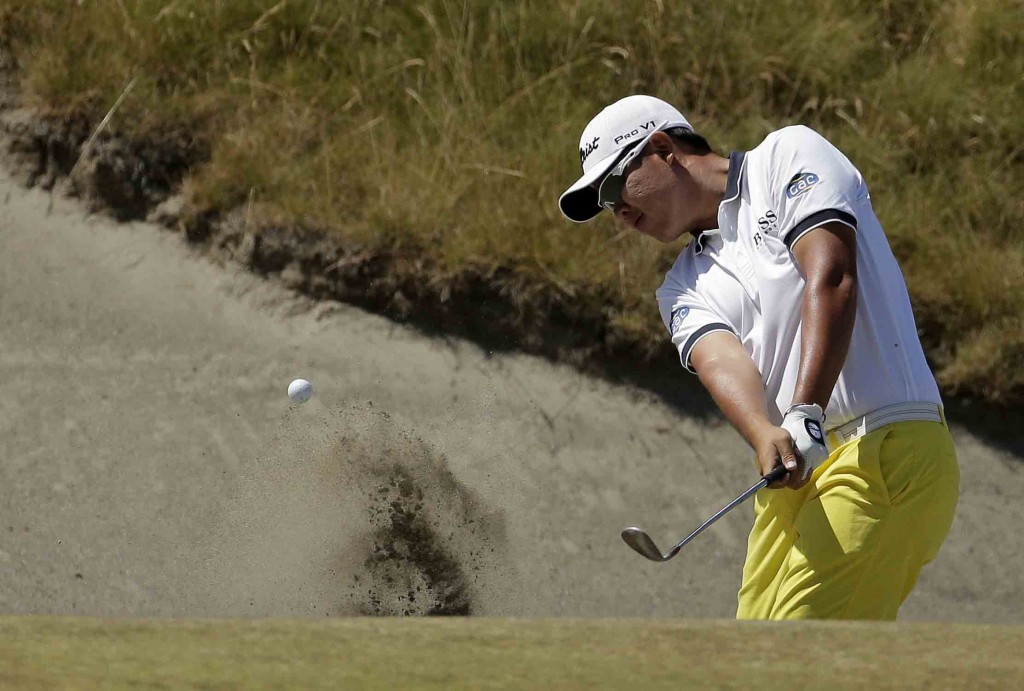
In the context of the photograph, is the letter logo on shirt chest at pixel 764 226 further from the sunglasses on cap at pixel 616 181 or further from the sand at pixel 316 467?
the sand at pixel 316 467

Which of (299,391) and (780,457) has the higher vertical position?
(780,457)

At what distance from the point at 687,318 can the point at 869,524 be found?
0.67 meters

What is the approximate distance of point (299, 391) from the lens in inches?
211

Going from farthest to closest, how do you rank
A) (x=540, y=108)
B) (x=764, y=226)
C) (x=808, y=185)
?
1. (x=540, y=108)
2. (x=764, y=226)
3. (x=808, y=185)

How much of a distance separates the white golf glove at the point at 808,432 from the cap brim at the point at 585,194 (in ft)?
2.59

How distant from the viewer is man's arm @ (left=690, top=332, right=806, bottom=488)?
294cm

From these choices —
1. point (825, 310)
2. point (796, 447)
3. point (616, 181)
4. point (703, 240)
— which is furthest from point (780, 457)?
point (616, 181)

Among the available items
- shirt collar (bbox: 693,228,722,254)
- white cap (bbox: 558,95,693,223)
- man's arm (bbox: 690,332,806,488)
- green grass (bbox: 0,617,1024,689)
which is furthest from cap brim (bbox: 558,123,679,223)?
green grass (bbox: 0,617,1024,689)

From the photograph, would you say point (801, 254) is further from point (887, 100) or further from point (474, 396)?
point (887, 100)

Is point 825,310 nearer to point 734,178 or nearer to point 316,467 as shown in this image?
point 734,178

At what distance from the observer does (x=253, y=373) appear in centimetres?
616

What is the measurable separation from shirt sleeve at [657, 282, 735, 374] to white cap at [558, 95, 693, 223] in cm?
32

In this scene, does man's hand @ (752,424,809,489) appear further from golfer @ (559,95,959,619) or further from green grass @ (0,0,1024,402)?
green grass @ (0,0,1024,402)

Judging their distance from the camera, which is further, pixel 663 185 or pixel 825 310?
pixel 663 185
